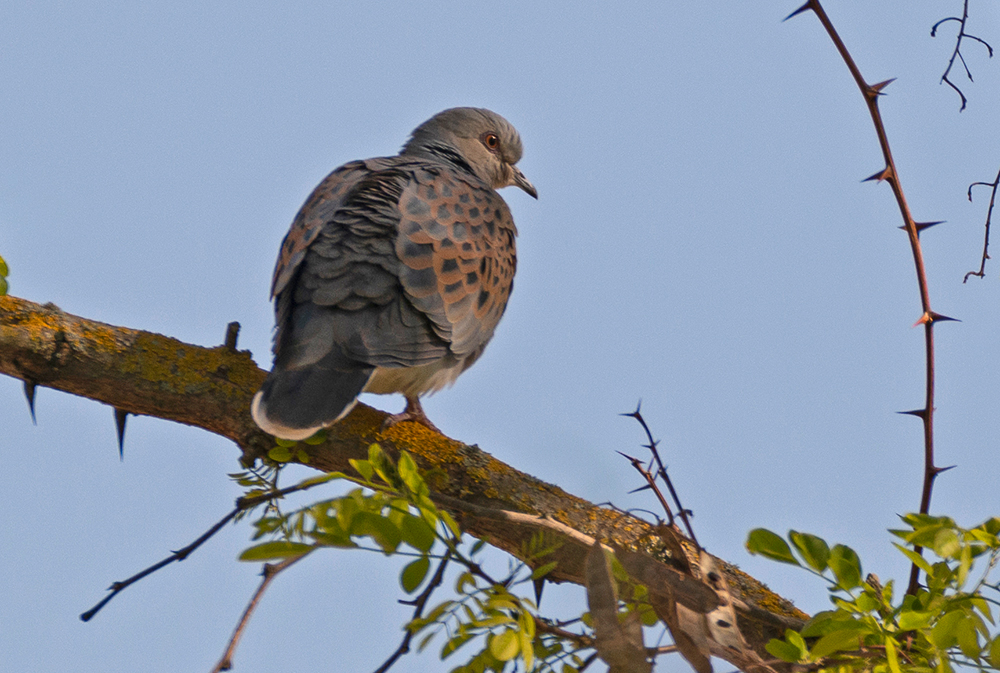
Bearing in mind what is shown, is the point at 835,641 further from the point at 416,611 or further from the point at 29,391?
the point at 29,391

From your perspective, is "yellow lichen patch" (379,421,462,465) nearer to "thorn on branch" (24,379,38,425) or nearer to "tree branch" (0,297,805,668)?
"tree branch" (0,297,805,668)

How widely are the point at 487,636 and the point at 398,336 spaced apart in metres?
2.05

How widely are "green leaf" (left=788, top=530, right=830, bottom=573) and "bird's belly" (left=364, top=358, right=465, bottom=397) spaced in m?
1.93

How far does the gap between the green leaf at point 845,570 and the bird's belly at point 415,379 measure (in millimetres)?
1982

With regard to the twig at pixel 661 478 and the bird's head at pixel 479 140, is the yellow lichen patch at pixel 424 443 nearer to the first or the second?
the twig at pixel 661 478

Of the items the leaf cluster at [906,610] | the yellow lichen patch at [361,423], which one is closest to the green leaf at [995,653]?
the leaf cluster at [906,610]

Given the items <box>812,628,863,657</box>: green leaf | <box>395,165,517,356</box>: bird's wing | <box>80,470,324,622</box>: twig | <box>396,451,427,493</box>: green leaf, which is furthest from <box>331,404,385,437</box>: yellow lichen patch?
<box>812,628,863,657</box>: green leaf

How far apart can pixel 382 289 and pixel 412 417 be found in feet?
1.60

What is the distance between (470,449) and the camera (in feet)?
10.1

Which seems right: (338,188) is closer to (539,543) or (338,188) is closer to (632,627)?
(539,543)

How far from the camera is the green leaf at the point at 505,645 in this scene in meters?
1.53

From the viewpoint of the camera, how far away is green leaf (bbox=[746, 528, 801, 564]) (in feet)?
6.47

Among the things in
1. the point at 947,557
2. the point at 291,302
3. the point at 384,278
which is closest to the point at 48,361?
the point at 291,302

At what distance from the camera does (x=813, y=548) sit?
6.41 feet
